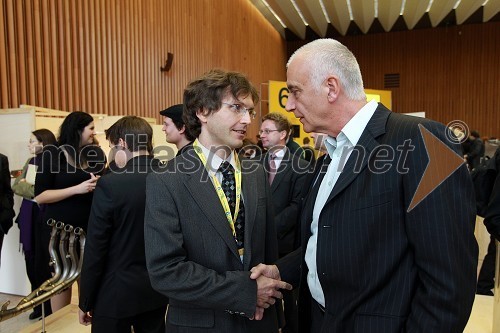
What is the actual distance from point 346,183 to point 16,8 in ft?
15.8

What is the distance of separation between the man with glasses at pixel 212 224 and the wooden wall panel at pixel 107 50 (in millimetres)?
3754

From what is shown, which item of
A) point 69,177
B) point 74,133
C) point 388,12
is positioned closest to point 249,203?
point 69,177

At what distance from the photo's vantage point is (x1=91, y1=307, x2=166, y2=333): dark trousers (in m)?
1.92

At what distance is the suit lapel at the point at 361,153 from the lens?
106cm

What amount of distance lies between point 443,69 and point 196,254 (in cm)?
1470

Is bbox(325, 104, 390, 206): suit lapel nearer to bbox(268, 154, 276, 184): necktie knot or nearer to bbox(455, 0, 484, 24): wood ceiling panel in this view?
bbox(268, 154, 276, 184): necktie knot

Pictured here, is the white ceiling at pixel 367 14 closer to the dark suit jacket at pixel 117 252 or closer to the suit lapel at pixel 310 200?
the dark suit jacket at pixel 117 252

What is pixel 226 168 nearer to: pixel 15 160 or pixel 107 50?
pixel 15 160

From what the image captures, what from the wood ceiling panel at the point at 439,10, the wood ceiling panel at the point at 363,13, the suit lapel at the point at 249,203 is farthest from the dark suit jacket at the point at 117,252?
the wood ceiling panel at the point at 439,10

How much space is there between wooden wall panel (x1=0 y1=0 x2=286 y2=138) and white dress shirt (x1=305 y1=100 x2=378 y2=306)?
4.18 meters

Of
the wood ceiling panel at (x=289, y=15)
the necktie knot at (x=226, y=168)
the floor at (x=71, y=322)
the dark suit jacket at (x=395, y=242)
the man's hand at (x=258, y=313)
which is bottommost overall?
the floor at (x=71, y=322)

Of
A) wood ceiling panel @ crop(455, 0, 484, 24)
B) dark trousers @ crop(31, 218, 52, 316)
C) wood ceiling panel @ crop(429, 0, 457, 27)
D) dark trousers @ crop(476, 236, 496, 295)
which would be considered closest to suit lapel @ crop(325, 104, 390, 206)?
dark trousers @ crop(31, 218, 52, 316)

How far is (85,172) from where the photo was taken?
2730mm

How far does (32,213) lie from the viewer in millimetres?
3527
